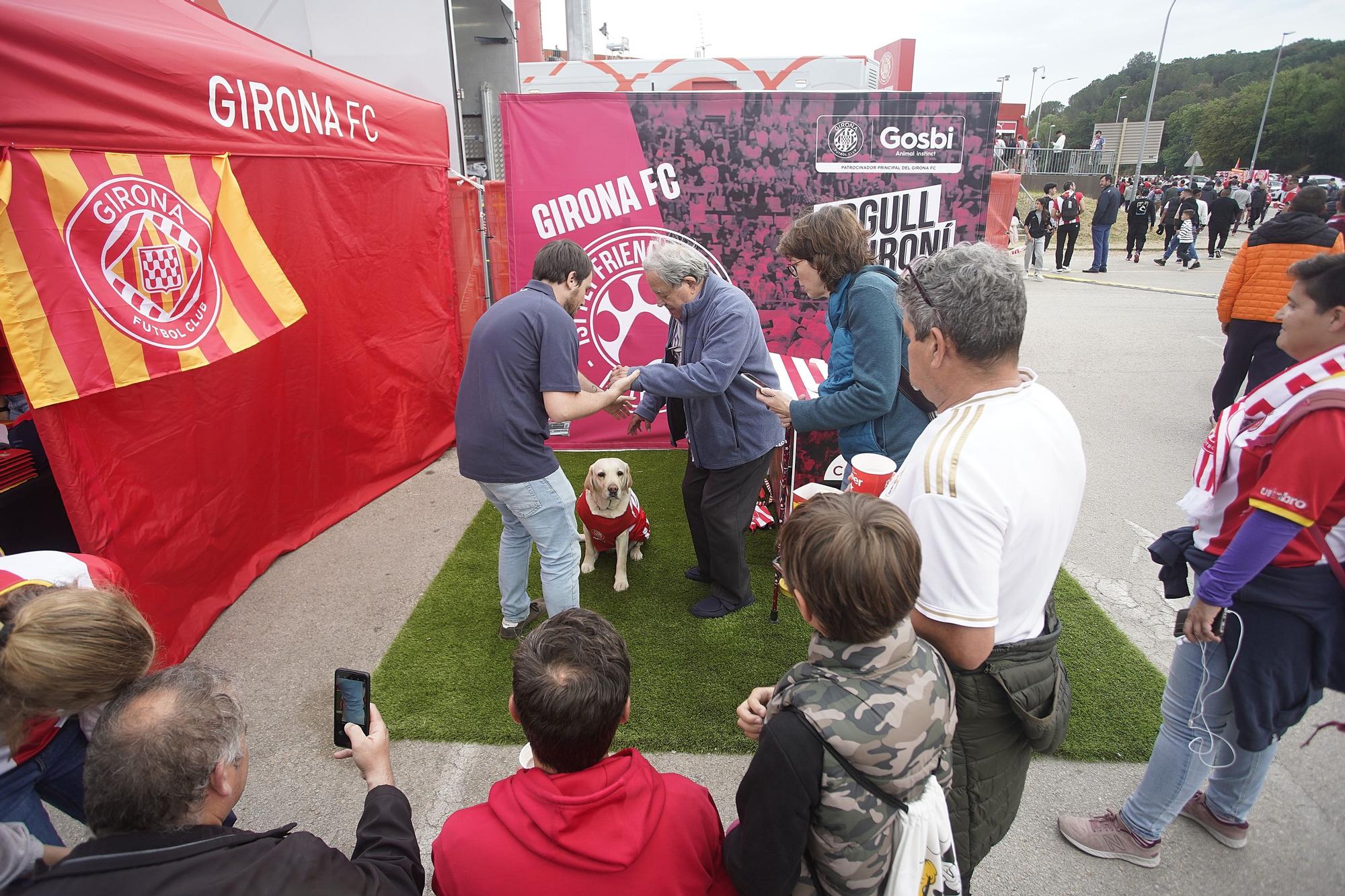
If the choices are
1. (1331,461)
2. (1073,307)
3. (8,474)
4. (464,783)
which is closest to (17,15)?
(8,474)

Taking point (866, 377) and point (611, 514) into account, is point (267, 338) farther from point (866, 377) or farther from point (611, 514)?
point (866, 377)

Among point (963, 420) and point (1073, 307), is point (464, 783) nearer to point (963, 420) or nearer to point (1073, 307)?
point (963, 420)

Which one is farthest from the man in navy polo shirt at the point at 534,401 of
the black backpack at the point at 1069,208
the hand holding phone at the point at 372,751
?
the black backpack at the point at 1069,208

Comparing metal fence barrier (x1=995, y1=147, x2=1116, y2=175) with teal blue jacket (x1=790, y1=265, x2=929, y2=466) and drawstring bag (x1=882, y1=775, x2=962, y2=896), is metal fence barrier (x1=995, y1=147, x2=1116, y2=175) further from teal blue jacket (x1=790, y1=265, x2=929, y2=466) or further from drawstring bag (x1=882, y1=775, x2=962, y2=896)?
drawstring bag (x1=882, y1=775, x2=962, y2=896)

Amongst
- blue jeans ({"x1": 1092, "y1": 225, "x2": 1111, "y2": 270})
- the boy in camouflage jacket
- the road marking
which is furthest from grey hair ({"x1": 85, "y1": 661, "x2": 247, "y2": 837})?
blue jeans ({"x1": 1092, "y1": 225, "x2": 1111, "y2": 270})

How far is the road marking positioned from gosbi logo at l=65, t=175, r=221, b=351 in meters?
15.7

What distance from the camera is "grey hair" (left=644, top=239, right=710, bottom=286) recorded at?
3340 mm

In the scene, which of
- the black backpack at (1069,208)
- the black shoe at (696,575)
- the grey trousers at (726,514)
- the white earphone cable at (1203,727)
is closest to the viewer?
the white earphone cable at (1203,727)

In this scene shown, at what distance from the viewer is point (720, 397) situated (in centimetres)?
350

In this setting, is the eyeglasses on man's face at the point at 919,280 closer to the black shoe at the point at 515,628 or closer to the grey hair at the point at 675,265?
the grey hair at the point at 675,265

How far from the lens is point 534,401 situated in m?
3.14

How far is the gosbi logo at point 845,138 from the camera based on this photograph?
5.80 m

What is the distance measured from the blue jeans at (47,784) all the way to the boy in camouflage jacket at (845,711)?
69.7 inches

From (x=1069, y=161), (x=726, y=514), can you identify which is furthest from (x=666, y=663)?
(x=1069, y=161)
